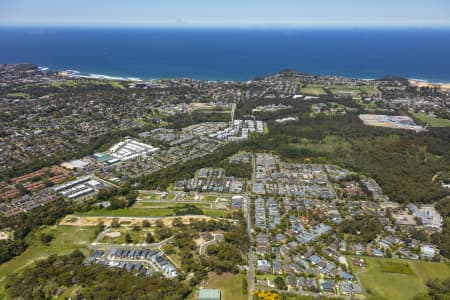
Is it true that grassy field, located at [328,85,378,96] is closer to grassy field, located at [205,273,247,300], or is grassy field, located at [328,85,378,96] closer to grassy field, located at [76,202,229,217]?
grassy field, located at [76,202,229,217]

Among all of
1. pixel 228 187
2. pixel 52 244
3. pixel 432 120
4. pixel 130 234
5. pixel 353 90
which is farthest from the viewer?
pixel 353 90

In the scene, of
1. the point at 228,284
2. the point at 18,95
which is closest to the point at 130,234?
the point at 228,284

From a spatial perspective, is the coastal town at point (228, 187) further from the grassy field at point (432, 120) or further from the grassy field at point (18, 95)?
the grassy field at point (18, 95)

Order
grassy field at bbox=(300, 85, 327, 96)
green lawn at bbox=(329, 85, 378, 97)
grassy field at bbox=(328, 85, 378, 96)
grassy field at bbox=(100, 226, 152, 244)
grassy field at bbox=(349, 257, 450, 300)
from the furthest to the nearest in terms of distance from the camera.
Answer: grassy field at bbox=(300, 85, 327, 96)
grassy field at bbox=(328, 85, 378, 96)
green lawn at bbox=(329, 85, 378, 97)
grassy field at bbox=(100, 226, 152, 244)
grassy field at bbox=(349, 257, 450, 300)

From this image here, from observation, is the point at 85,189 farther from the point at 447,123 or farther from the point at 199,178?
the point at 447,123

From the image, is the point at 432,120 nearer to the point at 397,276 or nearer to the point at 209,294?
the point at 397,276

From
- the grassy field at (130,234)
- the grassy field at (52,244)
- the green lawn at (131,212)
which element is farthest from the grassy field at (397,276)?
the grassy field at (52,244)

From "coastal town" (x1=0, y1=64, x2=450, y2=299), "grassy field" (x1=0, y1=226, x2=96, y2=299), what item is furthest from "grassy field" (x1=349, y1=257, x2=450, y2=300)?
"grassy field" (x1=0, y1=226, x2=96, y2=299)
